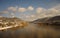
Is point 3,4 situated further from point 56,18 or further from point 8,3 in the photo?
point 56,18

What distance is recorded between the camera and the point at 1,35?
5000mm

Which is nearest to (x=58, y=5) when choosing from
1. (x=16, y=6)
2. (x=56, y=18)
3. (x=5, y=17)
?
(x=56, y=18)

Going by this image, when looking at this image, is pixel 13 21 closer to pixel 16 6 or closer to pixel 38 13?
pixel 16 6

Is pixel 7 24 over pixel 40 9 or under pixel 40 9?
under

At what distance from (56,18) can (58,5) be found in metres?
0.45

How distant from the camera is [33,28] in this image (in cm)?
525

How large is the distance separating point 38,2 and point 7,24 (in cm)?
132

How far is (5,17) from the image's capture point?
5207 millimetres

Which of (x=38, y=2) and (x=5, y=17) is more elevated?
(x=38, y=2)

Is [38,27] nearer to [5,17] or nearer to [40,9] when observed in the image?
[40,9]

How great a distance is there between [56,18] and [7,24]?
171 centimetres

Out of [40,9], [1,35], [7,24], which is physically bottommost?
[1,35]

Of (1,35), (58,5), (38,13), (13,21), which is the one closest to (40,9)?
(38,13)

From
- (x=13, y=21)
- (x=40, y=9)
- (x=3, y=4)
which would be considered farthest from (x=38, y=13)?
(x=3, y=4)
